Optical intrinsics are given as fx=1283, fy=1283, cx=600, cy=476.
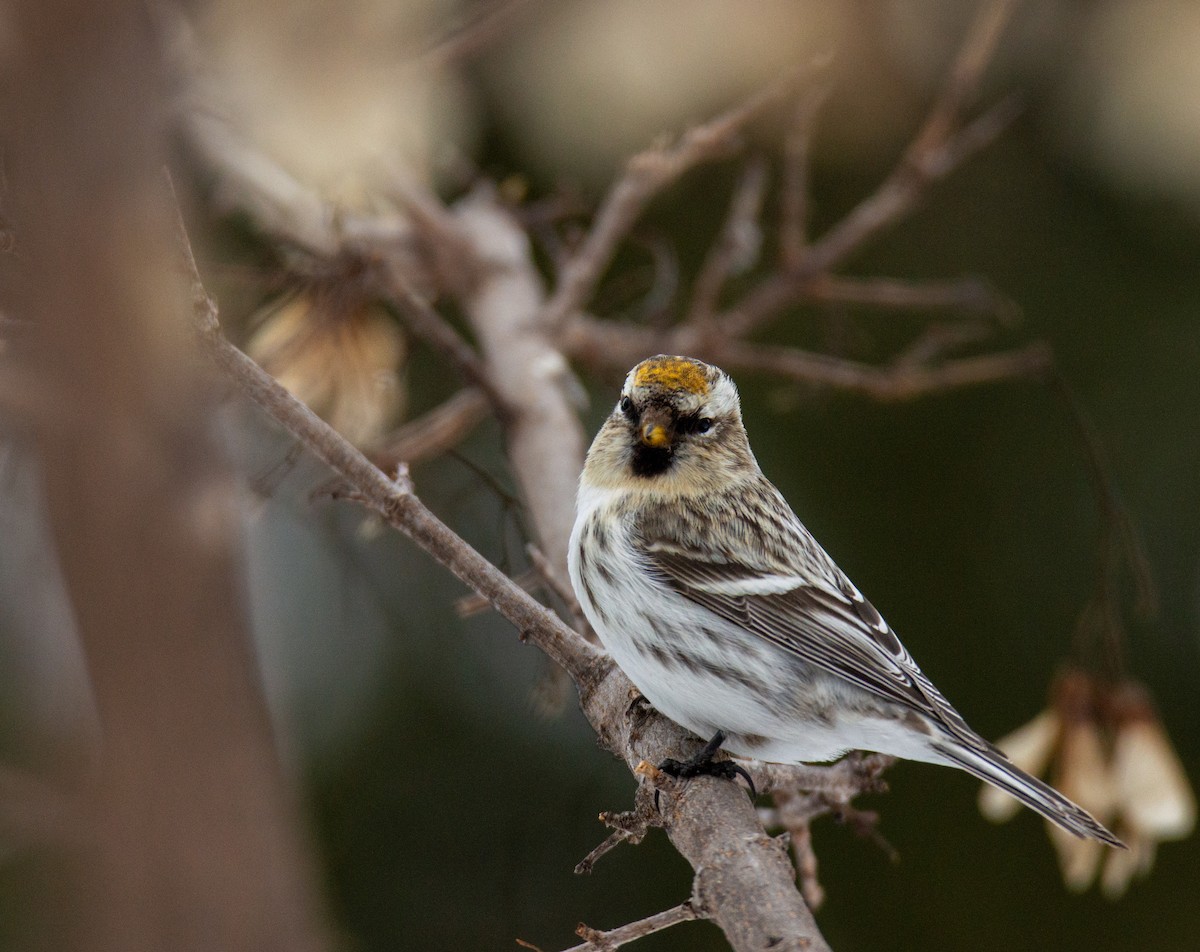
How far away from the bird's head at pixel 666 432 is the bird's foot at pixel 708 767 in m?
0.44

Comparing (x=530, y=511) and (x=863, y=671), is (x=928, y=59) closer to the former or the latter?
(x=530, y=511)

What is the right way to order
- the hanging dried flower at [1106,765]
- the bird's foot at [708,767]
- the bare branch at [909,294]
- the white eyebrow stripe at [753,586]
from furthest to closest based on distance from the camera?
the bare branch at [909,294] → the hanging dried flower at [1106,765] → the white eyebrow stripe at [753,586] → the bird's foot at [708,767]

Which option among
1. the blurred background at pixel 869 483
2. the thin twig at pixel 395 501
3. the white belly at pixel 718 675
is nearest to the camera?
the thin twig at pixel 395 501

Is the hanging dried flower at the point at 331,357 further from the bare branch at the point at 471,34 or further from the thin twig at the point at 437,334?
the bare branch at the point at 471,34

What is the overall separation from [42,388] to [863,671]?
125cm

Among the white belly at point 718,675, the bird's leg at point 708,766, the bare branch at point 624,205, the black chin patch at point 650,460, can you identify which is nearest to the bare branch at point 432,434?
the bare branch at point 624,205

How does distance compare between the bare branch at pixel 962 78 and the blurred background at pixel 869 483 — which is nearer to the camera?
the bare branch at pixel 962 78

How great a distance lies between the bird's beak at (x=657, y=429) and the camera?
1729 millimetres

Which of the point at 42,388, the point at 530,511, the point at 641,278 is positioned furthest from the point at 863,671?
the point at 641,278

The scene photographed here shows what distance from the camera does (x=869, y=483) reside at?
114 inches

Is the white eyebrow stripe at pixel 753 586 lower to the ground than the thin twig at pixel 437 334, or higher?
lower

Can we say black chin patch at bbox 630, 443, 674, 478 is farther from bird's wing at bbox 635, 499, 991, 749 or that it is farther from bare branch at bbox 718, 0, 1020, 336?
bare branch at bbox 718, 0, 1020, 336

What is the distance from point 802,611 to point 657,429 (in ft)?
1.01

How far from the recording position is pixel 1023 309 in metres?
2.99
